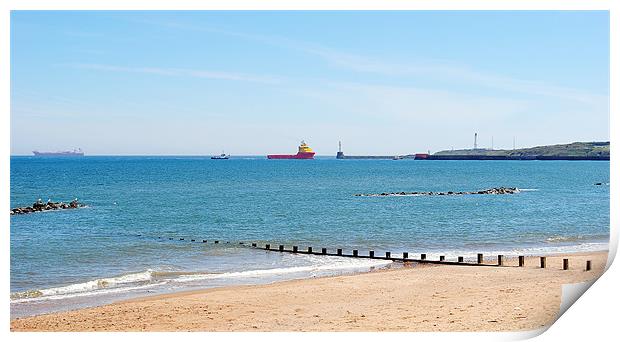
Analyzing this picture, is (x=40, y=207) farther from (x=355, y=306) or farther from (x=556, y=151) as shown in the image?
(x=556, y=151)

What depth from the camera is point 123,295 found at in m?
13.7

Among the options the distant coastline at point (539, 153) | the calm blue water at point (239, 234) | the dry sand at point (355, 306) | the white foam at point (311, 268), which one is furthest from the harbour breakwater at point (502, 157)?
the dry sand at point (355, 306)

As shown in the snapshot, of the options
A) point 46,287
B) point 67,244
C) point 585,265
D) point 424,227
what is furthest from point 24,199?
point 585,265

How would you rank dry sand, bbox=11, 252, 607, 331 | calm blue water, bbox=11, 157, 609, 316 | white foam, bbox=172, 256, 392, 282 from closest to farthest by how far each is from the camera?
dry sand, bbox=11, 252, 607, 331, calm blue water, bbox=11, 157, 609, 316, white foam, bbox=172, 256, 392, 282

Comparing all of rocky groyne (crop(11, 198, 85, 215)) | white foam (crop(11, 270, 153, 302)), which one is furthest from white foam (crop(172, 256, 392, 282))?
rocky groyne (crop(11, 198, 85, 215))

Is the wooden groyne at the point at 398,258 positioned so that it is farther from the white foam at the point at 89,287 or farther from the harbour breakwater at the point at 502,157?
the harbour breakwater at the point at 502,157

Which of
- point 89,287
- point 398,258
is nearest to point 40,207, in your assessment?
point 89,287

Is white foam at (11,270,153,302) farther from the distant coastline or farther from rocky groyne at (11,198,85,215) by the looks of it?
the distant coastline

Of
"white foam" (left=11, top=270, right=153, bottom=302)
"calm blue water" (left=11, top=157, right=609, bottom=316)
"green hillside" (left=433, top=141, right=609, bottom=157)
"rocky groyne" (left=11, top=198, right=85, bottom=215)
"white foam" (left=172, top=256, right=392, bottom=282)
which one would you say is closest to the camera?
"white foam" (left=11, top=270, right=153, bottom=302)

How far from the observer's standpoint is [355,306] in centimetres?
1147

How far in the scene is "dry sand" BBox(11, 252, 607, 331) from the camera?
999 centimetres
